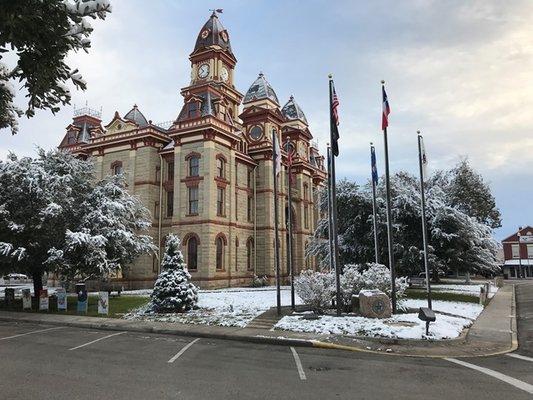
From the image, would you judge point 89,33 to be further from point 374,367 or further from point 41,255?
point 41,255

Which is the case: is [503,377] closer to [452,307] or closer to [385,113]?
[385,113]

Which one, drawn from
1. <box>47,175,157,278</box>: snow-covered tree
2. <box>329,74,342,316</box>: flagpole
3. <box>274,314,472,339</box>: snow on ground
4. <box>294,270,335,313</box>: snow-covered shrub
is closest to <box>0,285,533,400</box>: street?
<box>274,314,472,339</box>: snow on ground

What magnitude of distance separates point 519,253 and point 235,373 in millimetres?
85147

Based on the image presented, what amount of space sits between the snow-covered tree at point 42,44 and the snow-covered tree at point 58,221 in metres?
18.2

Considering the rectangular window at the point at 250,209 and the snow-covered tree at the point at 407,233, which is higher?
the rectangular window at the point at 250,209

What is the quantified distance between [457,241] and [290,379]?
24.9 m

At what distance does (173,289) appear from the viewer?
21672mm

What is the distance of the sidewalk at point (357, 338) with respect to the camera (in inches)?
520

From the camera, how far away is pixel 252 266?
1737 inches

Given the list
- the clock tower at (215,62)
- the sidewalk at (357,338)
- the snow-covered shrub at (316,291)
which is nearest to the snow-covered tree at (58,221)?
the sidewalk at (357,338)

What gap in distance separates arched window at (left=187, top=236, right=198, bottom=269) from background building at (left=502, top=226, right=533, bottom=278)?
64064mm

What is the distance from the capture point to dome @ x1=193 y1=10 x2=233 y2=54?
46219 mm

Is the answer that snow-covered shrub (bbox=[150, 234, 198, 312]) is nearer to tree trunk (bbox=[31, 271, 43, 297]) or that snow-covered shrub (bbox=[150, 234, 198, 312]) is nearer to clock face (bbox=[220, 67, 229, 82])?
tree trunk (bbox=[31, 271, 43, 297])

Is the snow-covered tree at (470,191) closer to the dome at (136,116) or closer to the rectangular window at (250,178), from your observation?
the rectangular window at (250,178)
